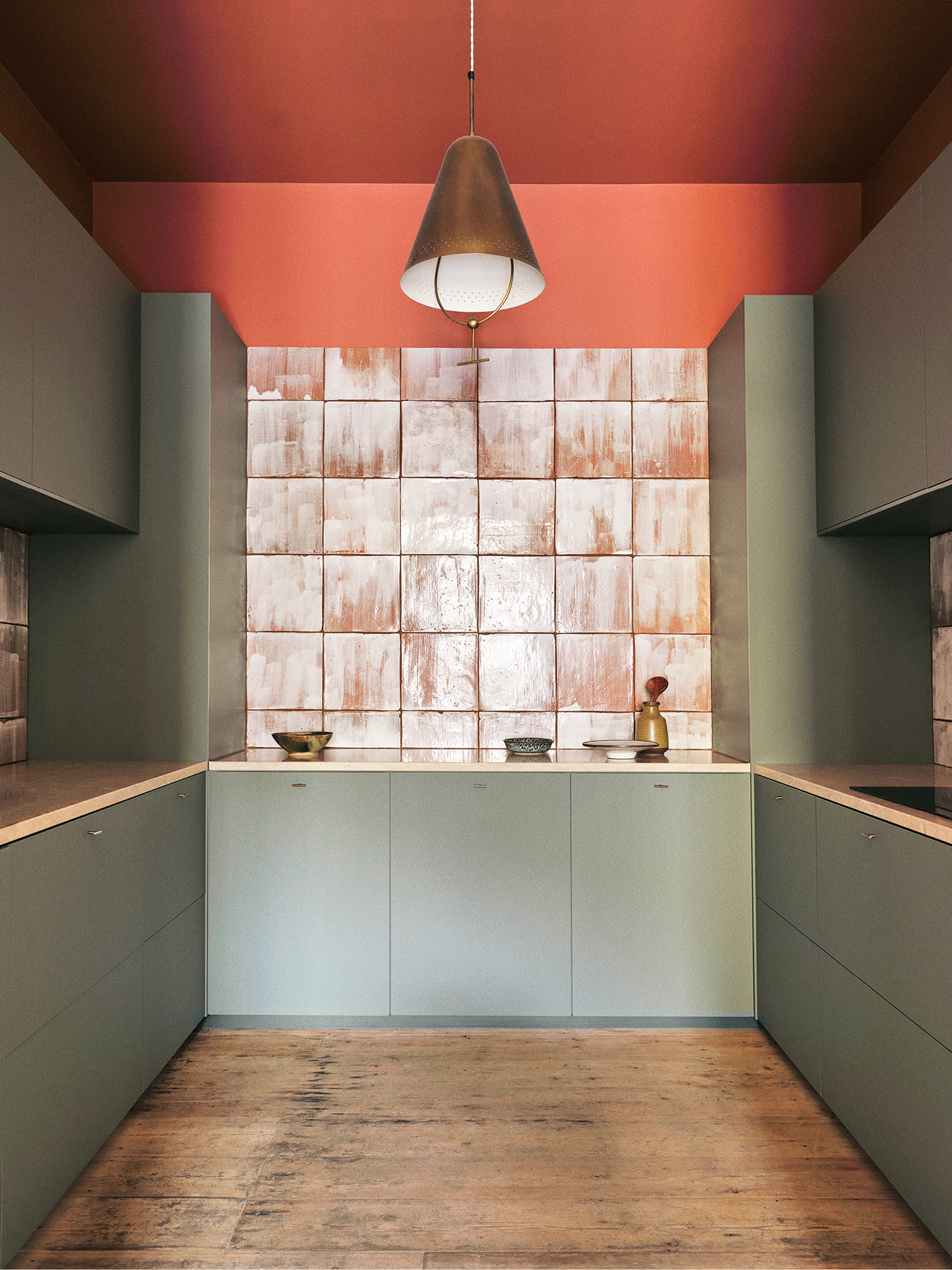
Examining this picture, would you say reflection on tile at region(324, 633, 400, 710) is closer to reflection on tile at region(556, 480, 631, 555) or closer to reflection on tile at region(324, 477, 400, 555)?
reflection on tile at region(324, 477, 400, 555)

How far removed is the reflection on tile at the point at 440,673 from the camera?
3.29 metres

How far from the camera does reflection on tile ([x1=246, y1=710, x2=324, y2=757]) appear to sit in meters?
3.30

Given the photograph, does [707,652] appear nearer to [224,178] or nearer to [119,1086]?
[119,1086]

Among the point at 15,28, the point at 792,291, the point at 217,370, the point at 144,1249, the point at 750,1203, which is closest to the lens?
the point at 144,1249

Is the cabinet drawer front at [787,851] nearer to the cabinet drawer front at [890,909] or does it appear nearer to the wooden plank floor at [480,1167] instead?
the cabinet drawer front at [890,909]

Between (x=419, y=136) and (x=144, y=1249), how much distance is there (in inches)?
132

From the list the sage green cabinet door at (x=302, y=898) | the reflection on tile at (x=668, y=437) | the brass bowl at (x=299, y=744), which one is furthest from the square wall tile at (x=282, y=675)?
the reflection on tile at (x=668, y=437)

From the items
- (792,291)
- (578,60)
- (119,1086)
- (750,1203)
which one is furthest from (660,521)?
(119,1086)

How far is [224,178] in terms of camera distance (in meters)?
3.36

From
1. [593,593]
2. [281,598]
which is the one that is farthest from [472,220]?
[281,598]

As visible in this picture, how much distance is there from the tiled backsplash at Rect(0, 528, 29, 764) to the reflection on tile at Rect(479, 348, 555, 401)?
69.5 inches

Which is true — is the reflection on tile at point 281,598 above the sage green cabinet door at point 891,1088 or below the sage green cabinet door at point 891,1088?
above

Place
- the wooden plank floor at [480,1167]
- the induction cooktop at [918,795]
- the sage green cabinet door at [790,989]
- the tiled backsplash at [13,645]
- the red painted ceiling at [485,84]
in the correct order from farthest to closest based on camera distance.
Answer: the tiled backsplash at [13,645]
the red painted ceiling at [485,84]
the sage green cabinet door at [790,989]
the induction cooktop at [918,795]
the wooden plank floor at [480,1167]

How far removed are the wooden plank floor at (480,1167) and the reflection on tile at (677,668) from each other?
1209 millimetres
